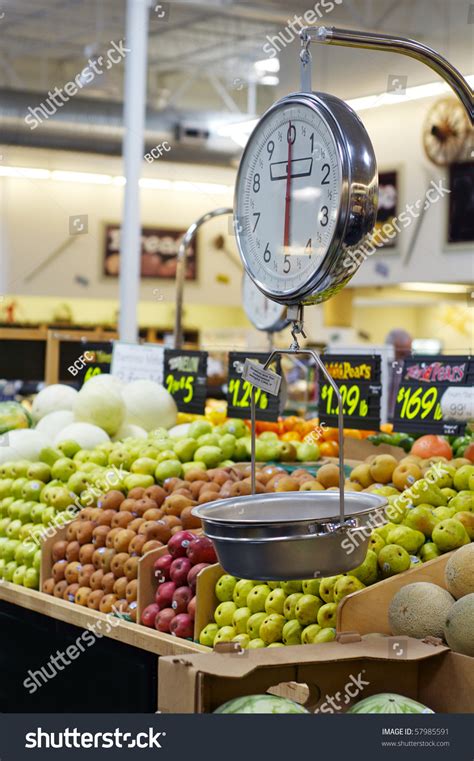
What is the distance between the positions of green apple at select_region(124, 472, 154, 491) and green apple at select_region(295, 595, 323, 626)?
1.15 metres

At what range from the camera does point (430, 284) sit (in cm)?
1168

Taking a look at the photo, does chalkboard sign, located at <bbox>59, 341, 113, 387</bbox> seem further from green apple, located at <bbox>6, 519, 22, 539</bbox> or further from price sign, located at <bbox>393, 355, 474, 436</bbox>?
price sign, located at <bbox>393, 355, 474, 436</bbox>

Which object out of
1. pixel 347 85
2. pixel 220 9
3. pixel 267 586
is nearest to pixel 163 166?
pixel 347 85

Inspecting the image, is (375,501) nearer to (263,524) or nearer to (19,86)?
(263,524)

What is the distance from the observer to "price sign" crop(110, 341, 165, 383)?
16.7 ft

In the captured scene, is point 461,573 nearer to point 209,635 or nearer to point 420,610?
point 420,610

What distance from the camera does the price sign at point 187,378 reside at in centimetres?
469

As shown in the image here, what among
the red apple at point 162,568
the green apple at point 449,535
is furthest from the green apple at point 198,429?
the green apple at point 449,535

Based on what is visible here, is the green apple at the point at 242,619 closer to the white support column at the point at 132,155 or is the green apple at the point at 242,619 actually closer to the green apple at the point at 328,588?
the green apple at the point at 328,588

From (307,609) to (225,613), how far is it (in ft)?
1.02

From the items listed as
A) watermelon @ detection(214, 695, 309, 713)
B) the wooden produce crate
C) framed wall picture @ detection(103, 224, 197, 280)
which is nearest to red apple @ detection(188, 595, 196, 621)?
the wooden produce crate

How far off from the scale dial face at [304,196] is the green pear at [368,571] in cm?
74
